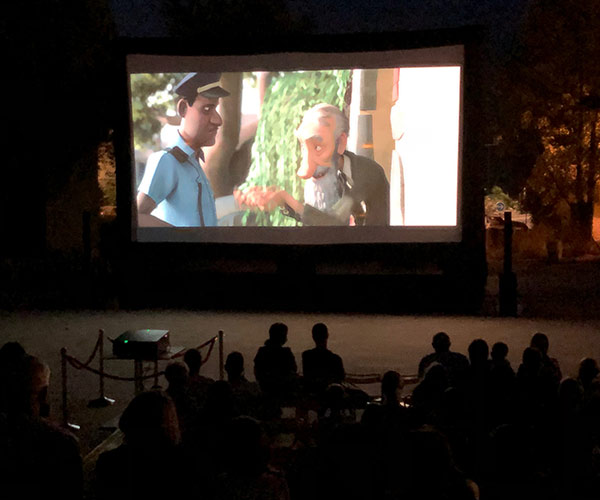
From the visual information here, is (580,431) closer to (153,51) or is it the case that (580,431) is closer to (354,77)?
(354,77)

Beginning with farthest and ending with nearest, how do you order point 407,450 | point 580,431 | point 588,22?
point 588,22 < point 580,431 < point 407,450

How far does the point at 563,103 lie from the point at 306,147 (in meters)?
17.5

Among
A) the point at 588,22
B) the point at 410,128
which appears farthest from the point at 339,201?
the point at 588,22

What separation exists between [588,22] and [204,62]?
1759 centimetres

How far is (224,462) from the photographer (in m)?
2.90

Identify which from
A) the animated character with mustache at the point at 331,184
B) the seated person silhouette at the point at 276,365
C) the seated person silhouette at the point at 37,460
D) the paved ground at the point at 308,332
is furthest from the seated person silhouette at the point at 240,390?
the animated character with mustache at the point at 331,184

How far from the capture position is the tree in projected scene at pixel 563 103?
26.6 m

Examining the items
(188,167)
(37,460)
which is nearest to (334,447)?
(37,460)

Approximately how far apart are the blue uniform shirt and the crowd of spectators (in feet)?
30.2

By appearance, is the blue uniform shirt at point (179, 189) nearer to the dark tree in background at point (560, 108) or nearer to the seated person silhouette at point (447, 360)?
the seated person silhouette at point (447, 360)

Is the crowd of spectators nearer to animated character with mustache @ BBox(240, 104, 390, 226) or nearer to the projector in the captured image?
the projector

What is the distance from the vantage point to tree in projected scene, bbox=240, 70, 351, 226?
1364 centimetres

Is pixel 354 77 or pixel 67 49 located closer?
pixel 354 77

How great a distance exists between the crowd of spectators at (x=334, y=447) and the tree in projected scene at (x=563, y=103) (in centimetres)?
2435
